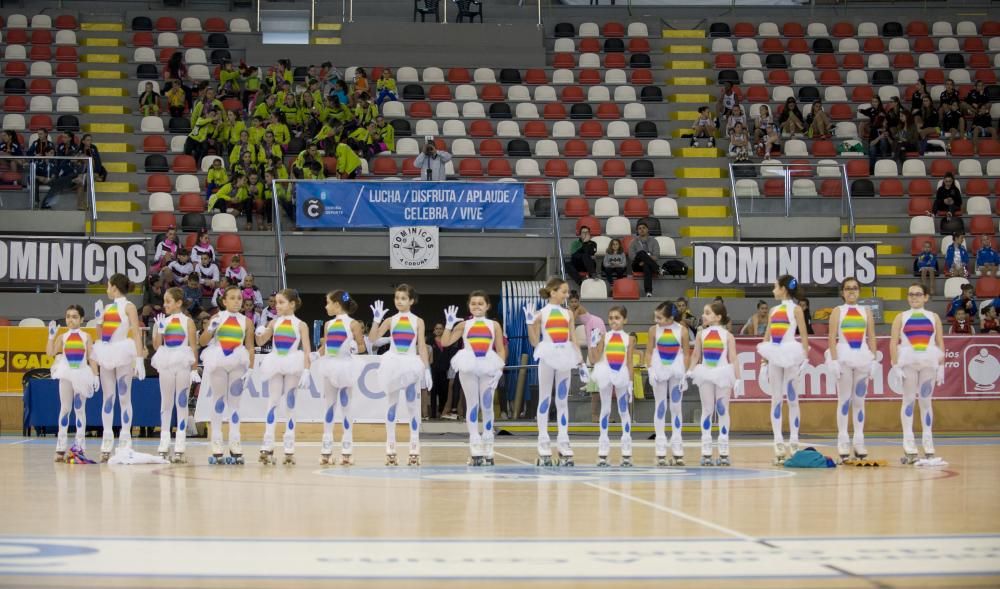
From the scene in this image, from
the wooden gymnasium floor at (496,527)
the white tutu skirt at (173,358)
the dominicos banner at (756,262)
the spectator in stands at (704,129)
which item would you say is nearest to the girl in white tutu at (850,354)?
the wooden gymnasium floor at (496,527)

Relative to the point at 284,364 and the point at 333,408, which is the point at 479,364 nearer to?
the point at 333,408

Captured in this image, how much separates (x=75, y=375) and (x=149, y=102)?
16.3m

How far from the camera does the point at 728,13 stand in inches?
1353

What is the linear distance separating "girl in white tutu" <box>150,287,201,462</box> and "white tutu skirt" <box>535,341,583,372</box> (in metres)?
3.94

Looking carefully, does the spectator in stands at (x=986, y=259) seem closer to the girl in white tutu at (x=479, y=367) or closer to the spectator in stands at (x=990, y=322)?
the spectator in stands at (x=990, y=322)

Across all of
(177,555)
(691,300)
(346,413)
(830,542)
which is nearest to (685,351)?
(346,413)

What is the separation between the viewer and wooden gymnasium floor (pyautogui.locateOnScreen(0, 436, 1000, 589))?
6.30m

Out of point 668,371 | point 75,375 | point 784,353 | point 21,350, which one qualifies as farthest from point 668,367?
point 21,350

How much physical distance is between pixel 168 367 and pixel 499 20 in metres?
21.5

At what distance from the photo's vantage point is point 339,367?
14422 mm

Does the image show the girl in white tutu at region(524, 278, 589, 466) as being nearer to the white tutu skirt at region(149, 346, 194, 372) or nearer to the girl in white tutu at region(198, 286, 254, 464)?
the girl in white tutu at region(198, 286, 254, 464)

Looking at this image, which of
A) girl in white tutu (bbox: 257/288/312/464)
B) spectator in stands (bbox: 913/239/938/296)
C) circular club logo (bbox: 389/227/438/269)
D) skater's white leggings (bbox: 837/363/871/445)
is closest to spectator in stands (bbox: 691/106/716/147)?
spectator in stands (bbox: 913/239/938/296)

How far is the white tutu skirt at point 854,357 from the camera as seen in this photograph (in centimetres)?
1430

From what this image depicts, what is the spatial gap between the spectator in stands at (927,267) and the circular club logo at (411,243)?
32.7 ft
